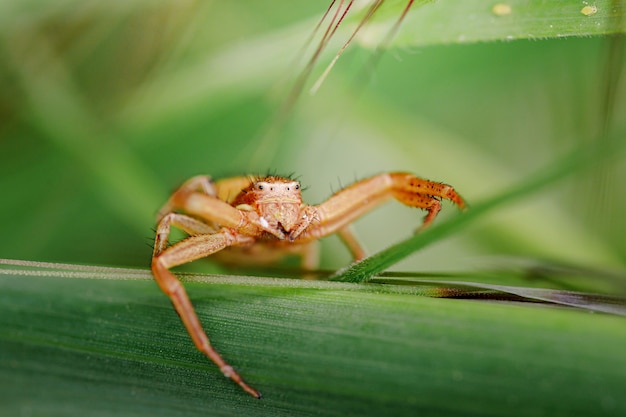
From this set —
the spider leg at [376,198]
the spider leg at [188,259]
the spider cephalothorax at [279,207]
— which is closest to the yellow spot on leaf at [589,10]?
the spider leg at [376,198]

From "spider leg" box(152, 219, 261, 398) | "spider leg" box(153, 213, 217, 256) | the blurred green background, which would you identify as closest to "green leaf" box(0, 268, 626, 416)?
"spider leg" box(152, 219, 261, 398)

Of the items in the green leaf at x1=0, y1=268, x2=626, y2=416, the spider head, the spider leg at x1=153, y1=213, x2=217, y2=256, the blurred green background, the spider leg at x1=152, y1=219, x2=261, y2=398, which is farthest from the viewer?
the blurred green background

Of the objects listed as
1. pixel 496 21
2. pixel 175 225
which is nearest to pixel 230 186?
pixel 175 225

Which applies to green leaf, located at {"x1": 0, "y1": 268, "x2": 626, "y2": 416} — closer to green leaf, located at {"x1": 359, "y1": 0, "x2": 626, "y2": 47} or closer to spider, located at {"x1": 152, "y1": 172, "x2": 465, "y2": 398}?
spider, located at {"x1": 152, "y1": 172, "x2": 465, "y2": 398}

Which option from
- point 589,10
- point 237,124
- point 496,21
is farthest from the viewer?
point 237,124

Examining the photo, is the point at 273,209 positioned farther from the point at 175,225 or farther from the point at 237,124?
the point at 237,124

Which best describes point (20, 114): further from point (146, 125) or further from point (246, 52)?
point (246, 52)
